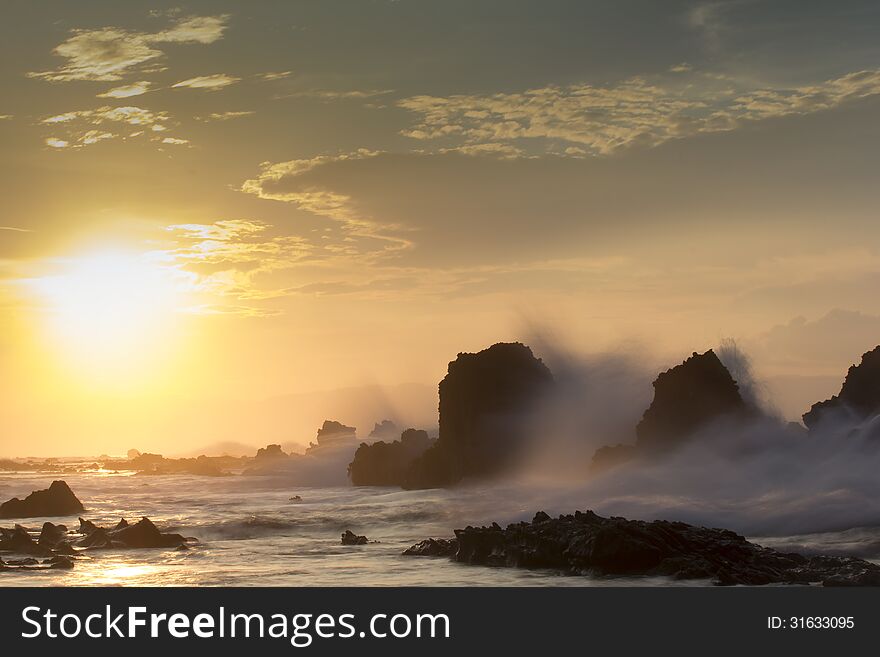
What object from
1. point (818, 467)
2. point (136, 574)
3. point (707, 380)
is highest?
point (707, 380)

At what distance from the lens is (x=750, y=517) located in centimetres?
4750

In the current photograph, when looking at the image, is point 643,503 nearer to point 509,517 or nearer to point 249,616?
point 509,517

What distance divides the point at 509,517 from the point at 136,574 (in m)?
24.0

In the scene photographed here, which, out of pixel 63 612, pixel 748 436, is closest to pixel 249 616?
pixel 63 612

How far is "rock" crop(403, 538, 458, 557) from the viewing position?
41125 mm

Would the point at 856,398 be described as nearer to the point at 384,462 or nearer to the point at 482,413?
the point at 482,413

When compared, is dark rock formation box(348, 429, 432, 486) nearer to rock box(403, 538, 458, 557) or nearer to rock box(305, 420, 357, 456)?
rock box(305, 420, 357, 456)

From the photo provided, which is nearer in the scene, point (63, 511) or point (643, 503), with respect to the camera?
point (643, 503)

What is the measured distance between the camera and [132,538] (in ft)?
159

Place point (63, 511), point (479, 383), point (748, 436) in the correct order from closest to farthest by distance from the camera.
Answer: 1. point (748, 436)
2. point (63, 511)
3. point (479, 383)

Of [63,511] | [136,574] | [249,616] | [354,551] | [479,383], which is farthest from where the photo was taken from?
[479,383]

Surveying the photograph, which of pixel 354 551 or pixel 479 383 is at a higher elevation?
pixel 479 383

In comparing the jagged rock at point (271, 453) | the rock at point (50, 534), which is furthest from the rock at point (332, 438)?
the rock at point (50, 534)

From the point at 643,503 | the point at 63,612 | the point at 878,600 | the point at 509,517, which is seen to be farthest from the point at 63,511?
the point at 878,600
